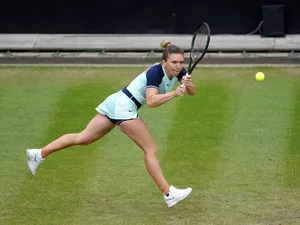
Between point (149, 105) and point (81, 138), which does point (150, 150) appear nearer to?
point (149, 105)

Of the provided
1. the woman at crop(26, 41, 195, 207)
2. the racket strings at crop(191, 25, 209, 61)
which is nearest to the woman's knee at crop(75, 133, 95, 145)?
the woman at crop(26, 41, 195, 207)

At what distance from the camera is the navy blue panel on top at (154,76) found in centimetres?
1004

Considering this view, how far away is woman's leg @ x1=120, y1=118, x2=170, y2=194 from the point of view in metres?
10.1

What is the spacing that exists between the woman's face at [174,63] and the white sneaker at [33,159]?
70.8 inches

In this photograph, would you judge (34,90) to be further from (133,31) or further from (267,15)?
(267,15)

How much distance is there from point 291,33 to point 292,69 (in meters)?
1.40

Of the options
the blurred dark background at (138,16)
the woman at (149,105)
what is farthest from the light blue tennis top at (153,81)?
the blurred dark background at (138,16)

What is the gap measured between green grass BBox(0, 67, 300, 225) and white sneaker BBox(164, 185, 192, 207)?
0.14 m

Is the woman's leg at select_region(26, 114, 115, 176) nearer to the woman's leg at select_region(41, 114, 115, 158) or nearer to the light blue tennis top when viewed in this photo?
the woman's leg at select_region(41, 114, 115, 158)

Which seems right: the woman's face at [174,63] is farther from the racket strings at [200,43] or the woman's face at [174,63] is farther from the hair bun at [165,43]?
the racket strings at [200,43]

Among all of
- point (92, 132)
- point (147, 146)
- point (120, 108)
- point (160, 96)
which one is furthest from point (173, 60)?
point (92, 132)

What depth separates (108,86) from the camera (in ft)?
47.6

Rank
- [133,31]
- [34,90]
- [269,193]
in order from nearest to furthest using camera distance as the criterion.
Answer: [269,193]
[34,90]
[133,31]

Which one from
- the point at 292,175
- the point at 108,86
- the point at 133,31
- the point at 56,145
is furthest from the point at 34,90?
the point at 292,175
